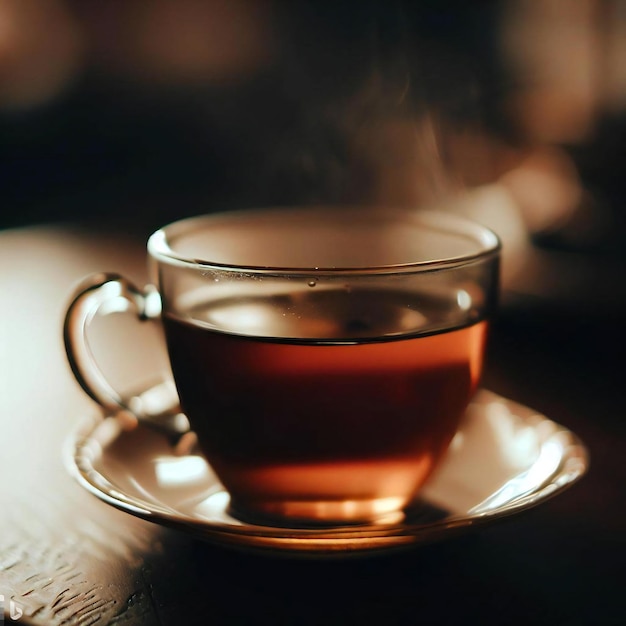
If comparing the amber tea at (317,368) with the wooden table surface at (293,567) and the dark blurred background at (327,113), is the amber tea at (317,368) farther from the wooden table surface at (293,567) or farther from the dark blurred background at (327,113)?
the dark blurred background at (327,113)

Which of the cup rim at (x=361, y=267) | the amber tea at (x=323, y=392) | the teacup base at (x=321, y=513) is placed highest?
the cup rim at (x=361, y=267)

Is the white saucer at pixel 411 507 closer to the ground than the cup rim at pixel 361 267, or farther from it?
closer to the ground

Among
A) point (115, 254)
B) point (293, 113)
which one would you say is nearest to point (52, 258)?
point (115, 254)

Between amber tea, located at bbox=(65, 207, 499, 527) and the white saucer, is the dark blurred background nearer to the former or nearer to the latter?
the white saucer

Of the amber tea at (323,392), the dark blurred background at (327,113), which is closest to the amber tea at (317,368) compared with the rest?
the amber tea at (323,392)

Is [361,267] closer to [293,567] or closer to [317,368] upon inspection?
[317,368]

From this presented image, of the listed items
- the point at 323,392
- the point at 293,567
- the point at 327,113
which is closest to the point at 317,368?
the point at 323,392
